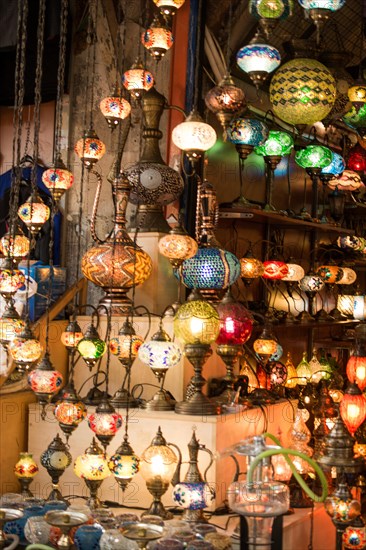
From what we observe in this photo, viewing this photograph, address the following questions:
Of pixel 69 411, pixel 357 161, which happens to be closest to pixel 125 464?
pixel 69 411

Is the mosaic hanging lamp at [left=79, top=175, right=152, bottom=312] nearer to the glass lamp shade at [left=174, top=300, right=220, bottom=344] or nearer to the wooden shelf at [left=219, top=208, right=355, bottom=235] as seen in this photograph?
the glass lamp shade at [left=174, top=300, right=220, bottom=344]

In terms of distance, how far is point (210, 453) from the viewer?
14.3ft

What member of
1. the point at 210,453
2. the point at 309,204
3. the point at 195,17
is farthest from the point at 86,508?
the point at 309,204

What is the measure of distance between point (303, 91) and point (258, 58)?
0.43 m

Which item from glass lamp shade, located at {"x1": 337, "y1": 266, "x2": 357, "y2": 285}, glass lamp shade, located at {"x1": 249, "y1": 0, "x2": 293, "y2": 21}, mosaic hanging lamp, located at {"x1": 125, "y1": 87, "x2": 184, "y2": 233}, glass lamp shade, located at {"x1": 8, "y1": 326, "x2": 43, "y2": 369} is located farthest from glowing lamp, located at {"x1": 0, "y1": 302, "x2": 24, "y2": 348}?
glass lamp shade, located at {"x1": 337, "y1": 266, "x2": 357, "y2": 285}

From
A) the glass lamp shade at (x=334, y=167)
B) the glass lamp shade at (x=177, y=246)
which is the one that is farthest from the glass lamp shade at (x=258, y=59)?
the glass lamp shade at (x=334, y=167)

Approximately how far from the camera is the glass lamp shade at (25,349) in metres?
4.30

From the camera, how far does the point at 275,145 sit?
549 centimetres

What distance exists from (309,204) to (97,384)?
8.99 ft

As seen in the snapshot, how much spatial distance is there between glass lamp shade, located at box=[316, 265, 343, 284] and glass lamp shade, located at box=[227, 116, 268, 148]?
163 cm

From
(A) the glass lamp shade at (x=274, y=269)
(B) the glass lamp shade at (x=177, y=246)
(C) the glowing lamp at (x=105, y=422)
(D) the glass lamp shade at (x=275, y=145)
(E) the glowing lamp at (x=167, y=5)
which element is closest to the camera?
(C) the glowing lamp at (x=105, y=422)

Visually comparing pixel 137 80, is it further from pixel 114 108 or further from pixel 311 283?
pixel 311 283

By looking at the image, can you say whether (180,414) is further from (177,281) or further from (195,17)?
(195,17)

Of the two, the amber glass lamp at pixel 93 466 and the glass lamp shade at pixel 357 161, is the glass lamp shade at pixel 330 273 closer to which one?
the glass lamp shade at pixel 357 161
